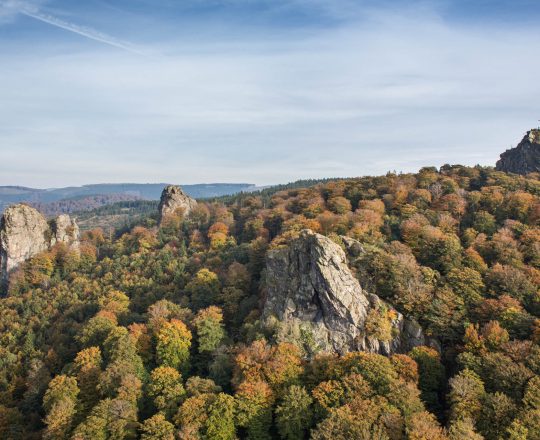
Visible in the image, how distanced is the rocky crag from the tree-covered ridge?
22672mm

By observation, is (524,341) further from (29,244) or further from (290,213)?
(29,244)

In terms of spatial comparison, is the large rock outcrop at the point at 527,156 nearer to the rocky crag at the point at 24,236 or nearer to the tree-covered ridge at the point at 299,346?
the tree-covered ridge at the point at 299,346

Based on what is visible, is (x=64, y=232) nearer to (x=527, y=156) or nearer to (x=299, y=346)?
(x=299, y=346)

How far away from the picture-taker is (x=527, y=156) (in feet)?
520

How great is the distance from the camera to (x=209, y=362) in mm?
70312

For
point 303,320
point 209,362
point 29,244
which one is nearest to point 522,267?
point 303,320

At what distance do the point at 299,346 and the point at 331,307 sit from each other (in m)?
8.06

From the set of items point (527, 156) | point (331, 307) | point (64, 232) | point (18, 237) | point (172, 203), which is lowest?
point (331, 307)

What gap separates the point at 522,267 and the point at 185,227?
119 meters

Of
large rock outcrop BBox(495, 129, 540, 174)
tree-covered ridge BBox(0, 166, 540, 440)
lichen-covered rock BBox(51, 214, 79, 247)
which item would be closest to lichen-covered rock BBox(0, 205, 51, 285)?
lichen-covered rock BBox(51, 214, 79, 247)

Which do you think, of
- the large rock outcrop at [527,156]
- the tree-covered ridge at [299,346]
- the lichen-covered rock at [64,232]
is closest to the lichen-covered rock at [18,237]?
the lichen-covered rock at [64,232]

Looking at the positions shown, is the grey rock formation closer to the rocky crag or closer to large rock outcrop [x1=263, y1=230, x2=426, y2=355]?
the rocky crag

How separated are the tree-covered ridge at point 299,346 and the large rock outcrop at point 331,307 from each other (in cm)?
217

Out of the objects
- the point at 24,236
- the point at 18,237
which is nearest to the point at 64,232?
the point at 24,236
